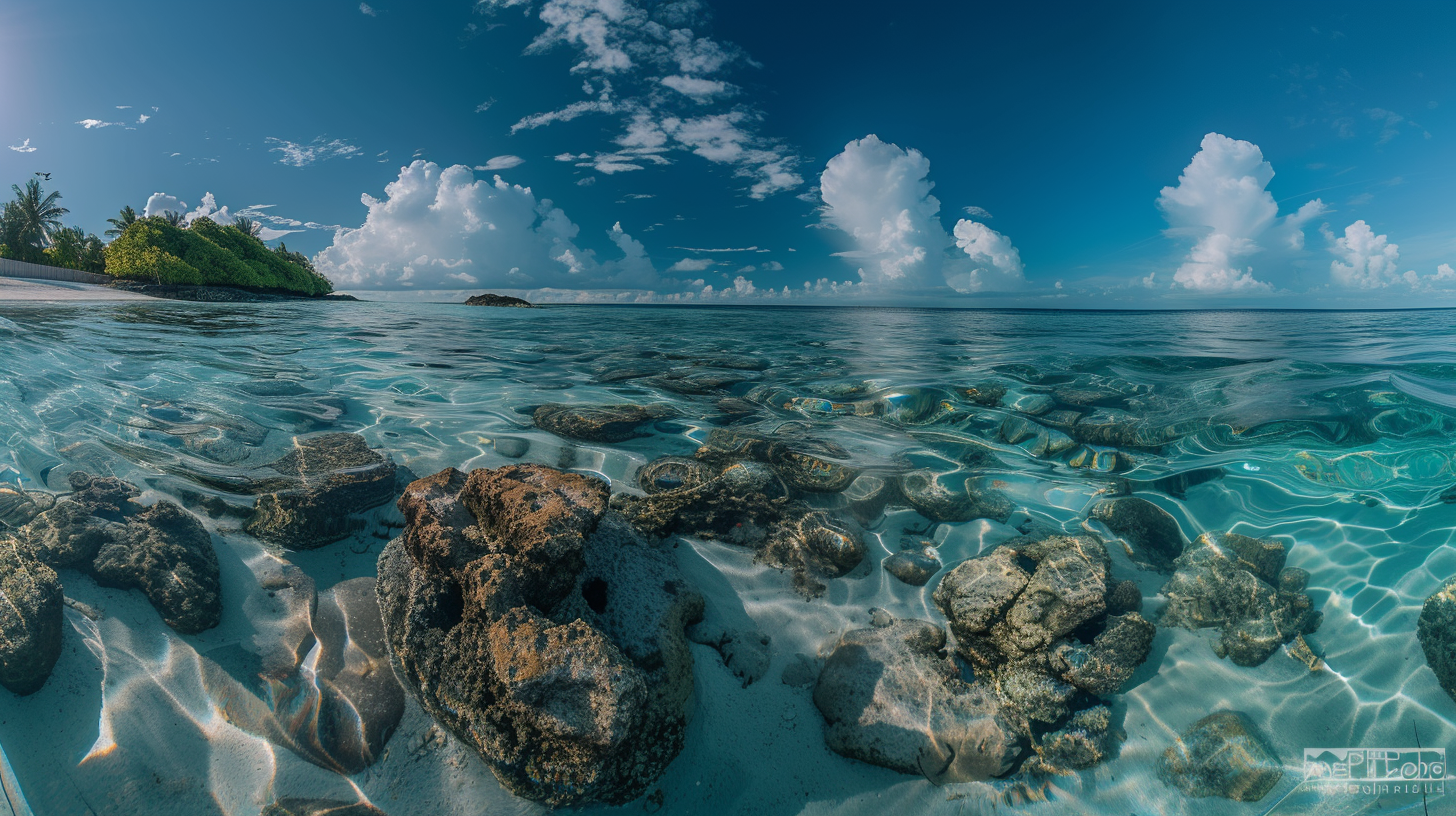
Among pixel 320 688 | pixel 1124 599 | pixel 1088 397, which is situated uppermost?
pixel 1088 397

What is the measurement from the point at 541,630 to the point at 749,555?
199 cm

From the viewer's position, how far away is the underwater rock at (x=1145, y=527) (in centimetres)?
425

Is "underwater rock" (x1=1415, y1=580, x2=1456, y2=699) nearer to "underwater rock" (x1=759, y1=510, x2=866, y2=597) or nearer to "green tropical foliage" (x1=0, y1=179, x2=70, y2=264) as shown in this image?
"underwater rock" (x1=759, y1=510, x2=866, y2=597)

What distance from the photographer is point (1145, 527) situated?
4465 millimetres

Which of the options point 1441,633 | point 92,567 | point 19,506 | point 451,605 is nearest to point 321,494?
point 92,567

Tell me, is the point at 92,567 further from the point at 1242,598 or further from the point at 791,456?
the point at 1242,598

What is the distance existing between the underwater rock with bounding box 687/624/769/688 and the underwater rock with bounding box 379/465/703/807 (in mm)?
129

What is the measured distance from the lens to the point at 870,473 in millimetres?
5180

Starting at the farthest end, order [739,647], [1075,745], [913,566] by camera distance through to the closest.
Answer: [913,566]
[739,647]
[1075,745]

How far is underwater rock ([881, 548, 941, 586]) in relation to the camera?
150 inches

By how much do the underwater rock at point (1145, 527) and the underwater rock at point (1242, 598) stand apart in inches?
8.7

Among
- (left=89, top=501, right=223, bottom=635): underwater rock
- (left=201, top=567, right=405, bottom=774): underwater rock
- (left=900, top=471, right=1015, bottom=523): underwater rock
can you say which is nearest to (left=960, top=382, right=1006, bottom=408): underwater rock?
(left=900, top=471, right=1015, bottom=523): underwater rock

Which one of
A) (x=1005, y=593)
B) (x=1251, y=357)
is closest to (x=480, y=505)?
(x=1005, y=593)

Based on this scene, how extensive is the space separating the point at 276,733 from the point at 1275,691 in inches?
219
